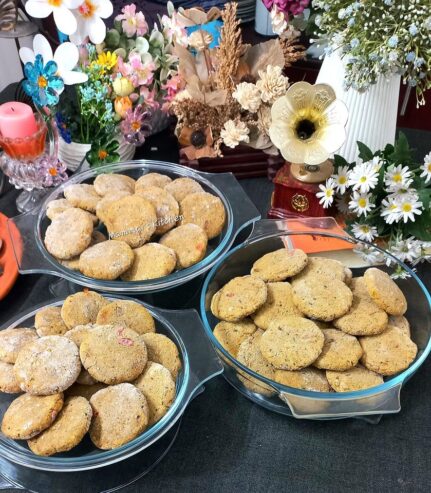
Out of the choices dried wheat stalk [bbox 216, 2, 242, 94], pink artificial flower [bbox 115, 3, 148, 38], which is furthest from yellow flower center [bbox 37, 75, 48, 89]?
dried wheat stalk [bbox 216, 2, 242, 94]

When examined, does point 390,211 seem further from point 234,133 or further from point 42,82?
point 42,82

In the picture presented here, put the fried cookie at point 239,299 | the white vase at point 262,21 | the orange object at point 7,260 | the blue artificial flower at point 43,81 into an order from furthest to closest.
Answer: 1. the white vase at point 262,21
2. the blue artificial flower at point 43,81
3. the orange object at point 7,260
4. the fried cookie at point 239,299

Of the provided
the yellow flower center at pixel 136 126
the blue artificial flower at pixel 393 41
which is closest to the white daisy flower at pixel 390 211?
the blue artificial flower at pixel 393 41

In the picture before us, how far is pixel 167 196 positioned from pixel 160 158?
1.05 feet

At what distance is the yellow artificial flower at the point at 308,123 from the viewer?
2.73 feet

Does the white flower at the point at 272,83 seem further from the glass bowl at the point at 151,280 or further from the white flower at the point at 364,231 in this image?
the white flower at the point at 364,231

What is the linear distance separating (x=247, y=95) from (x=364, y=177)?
281 mm

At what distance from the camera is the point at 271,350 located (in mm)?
642

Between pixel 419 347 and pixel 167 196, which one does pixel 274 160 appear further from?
pixel 419 347

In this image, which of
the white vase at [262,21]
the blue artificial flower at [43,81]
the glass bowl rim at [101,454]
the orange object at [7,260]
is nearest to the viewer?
the glass bowl rim at [101,454]

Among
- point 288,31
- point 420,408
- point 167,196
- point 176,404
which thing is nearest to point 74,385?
point 176,404

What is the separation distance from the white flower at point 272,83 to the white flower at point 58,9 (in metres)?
0.37

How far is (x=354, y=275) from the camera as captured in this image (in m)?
0.78

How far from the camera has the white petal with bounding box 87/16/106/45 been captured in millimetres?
948
